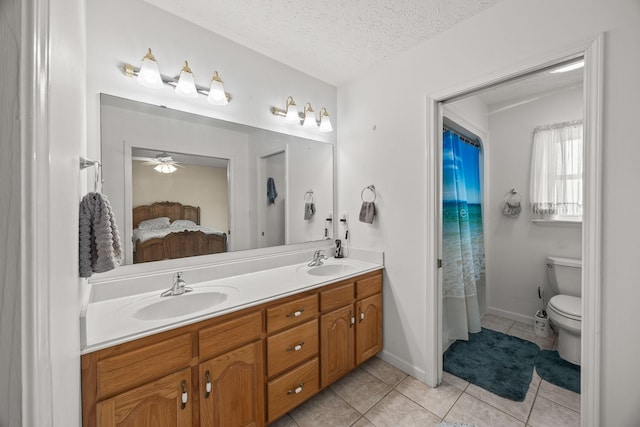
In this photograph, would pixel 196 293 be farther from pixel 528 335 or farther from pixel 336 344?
pixel 528 335

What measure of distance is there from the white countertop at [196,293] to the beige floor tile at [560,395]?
1350 mm

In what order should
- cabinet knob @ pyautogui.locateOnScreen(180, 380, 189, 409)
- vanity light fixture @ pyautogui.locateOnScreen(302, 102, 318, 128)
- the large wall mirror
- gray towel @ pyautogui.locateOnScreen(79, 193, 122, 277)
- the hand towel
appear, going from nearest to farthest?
1. gray towel @ pyautogui.locateOnScreen(79, 193, 122, 277)
2. cabinet knob @ pyautogui.locateOnScreen(180, 380, 189, 409)
3. the large wall mirror
4. vanity light fixture @ pyautogui.locateOnScreen(302, 102, 318, 128)
5. the hand towel

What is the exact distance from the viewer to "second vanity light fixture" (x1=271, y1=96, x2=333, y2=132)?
207 centimetres

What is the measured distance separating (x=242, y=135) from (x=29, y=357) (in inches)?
65.3

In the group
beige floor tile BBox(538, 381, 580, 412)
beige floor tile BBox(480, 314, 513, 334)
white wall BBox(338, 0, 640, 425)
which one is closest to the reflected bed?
white wall BBox(338, 0, 640, 425)

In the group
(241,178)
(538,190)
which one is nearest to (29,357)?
(241,178)

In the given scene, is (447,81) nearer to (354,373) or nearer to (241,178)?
(241,178)

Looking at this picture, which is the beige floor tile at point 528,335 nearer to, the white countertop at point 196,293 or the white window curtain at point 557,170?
the white window curtain at point 557,170

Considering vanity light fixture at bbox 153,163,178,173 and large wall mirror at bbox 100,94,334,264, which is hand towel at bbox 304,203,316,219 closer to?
large wall mirror at bbox 100,94,334,264

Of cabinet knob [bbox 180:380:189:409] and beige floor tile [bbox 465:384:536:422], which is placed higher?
cabinet knob [bbox 180:380:189:409]

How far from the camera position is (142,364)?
3.33 ft

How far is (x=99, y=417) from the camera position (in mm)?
934

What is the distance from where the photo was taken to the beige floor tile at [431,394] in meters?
1.63

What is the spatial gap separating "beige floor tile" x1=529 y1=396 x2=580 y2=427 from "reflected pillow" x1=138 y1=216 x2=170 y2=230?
2.47 metres
